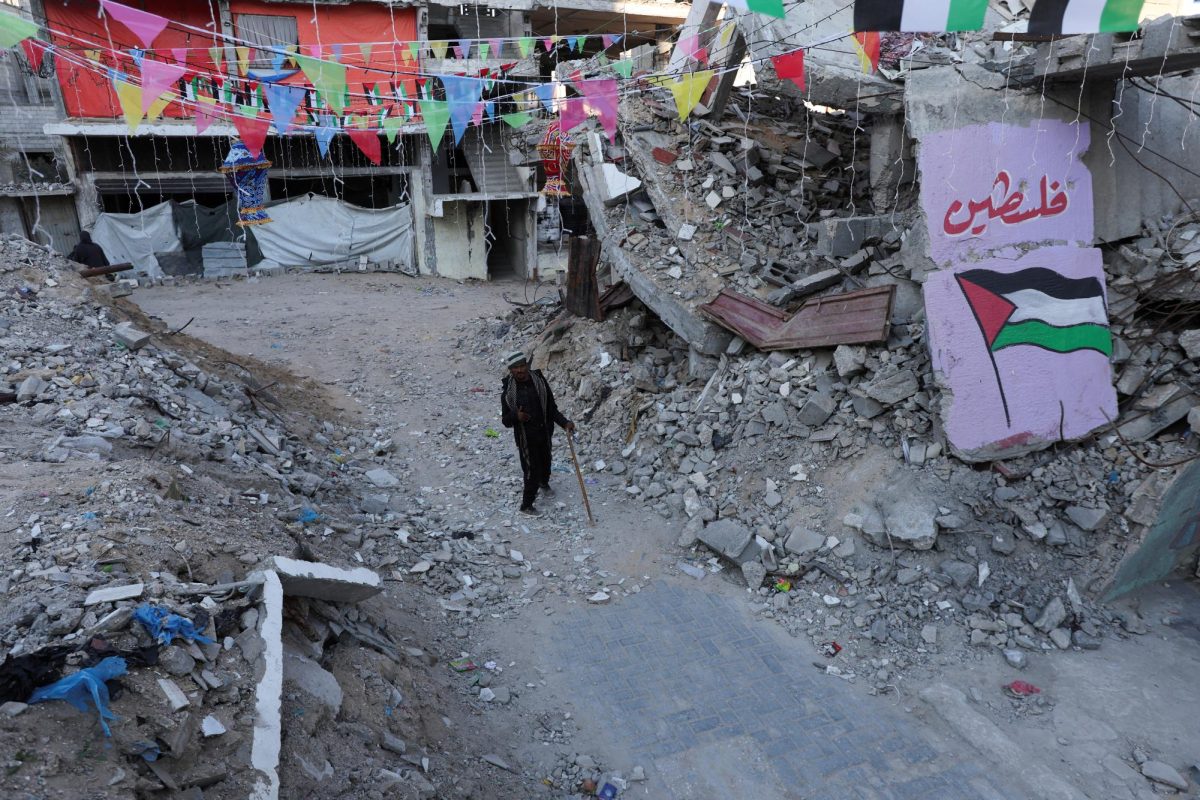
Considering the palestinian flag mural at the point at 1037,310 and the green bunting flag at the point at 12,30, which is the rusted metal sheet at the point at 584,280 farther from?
the green bunting flag at the point at 12,30

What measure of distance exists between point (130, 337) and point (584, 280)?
5592 millimetres

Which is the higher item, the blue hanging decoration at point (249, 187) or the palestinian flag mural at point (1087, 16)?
the palestinian flag mural at point (1087, 16)

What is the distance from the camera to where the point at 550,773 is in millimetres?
4184

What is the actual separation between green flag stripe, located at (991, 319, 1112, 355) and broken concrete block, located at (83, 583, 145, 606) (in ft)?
20.1

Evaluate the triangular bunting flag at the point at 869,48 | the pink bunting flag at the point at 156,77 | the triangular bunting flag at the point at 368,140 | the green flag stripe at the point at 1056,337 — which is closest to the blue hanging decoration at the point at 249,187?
the triangular bunting flag at the point at 368,140

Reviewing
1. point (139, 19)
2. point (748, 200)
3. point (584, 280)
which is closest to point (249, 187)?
point (584, 280)

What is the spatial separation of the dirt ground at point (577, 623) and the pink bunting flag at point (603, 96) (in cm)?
343

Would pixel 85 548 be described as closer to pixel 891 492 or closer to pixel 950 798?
pixel 950 798

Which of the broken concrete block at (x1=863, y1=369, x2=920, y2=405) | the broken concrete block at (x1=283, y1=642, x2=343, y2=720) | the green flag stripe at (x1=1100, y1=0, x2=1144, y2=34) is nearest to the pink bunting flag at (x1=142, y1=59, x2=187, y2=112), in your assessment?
the broken concrete block at (x1=283, y1=642, x2=343, y2=720)

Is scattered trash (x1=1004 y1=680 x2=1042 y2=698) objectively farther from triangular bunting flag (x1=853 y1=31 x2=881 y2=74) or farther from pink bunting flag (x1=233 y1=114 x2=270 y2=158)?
pink bunting flag (x1=233 y1=114 x2=270 y2=158)

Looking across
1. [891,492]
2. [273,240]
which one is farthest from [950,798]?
[273,240]

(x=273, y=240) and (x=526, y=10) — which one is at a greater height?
(x=526, y=10)

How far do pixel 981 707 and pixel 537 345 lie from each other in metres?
7.65

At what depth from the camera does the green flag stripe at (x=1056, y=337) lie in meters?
5.97
